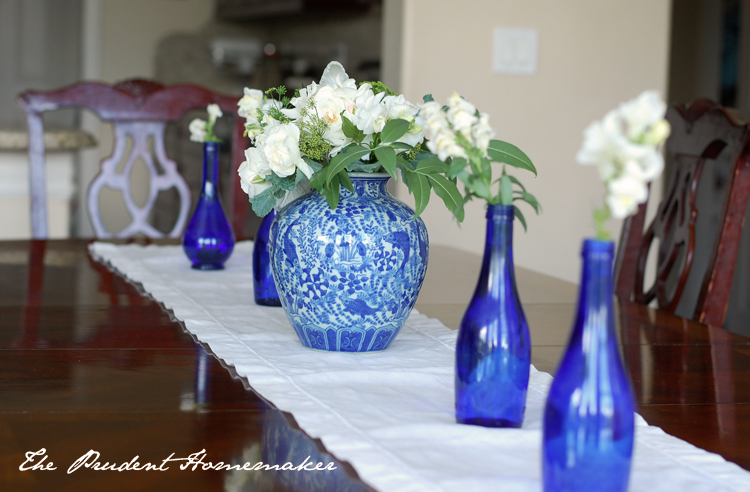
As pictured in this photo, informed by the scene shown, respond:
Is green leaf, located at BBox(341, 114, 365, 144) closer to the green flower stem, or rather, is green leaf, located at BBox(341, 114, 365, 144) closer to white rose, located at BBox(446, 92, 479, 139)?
white rose, located at BBox(446, 92, 479, 139)

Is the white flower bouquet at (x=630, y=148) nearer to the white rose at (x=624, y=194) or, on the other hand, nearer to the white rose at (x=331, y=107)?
the white rose at (x=624, y=194)

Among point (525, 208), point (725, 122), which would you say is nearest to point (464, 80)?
point (525, 208)

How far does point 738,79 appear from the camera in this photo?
10.7 feet

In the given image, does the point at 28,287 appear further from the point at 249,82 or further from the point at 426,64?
the point at 249,82

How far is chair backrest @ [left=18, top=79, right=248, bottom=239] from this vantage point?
165cm

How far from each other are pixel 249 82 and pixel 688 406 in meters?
4.32

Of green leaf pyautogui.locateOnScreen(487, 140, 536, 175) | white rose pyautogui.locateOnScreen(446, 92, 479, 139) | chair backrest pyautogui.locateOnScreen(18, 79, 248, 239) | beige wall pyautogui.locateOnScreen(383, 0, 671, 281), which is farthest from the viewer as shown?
beige wall pyautogui.locateOnScreen(383, 0, 671, 281)

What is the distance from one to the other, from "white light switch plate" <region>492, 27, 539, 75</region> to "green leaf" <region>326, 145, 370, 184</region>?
1.51 m

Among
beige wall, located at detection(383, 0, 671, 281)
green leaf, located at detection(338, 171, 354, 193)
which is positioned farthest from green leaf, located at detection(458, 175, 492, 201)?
beige wall, located at detection(383, 0, 671, 281)

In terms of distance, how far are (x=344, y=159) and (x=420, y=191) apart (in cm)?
7

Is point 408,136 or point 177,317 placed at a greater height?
point 408,136

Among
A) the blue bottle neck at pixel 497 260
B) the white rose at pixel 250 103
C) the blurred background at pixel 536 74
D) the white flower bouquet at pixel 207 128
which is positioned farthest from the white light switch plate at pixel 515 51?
→ the blue bottle neck at pixel 497 260

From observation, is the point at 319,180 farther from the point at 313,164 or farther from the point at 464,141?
the point at 464,141

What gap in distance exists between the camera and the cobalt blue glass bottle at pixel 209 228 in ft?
3.89
